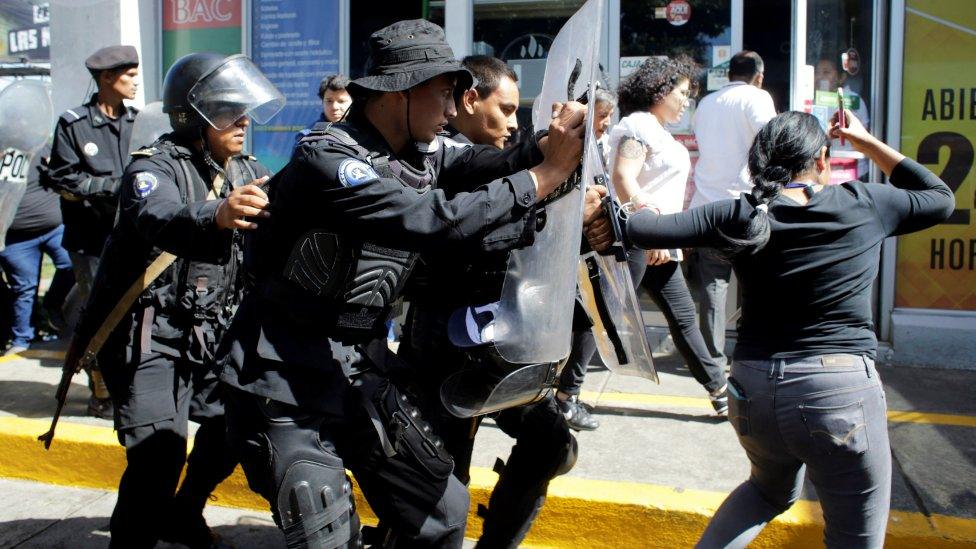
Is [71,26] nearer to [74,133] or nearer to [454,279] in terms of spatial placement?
[74,133]

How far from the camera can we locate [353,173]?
221 centimetres

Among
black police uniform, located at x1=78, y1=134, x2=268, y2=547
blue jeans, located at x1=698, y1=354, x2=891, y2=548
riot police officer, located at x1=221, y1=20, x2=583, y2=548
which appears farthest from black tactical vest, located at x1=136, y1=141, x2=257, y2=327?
blue jeans, located at x1=698, y1=354, x2=891, y2=548

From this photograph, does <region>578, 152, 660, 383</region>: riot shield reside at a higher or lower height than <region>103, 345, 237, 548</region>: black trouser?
higher

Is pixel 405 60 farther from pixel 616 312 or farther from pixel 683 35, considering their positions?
pixel 683 35

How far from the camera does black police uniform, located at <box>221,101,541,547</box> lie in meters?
2.23

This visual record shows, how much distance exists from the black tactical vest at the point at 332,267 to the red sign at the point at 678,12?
15.0 ft

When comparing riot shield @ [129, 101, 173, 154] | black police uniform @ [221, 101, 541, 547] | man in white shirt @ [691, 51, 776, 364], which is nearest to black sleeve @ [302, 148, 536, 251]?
black police uniform @ [221, 101, 541, 547]

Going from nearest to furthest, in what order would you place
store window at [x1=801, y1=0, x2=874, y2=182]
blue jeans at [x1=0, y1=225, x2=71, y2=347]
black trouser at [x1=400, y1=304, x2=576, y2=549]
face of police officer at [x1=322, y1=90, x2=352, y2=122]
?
black trouser at [x1=400, y1=304, x2=576, y2=549] → face of police officer at [x1=322, y1=90, x2=352, y2=122] → store window at [x1=801, y1=0, x2=874, y2=182] → blue jeans at [x1=0, y1=225, x2=71, y2=347]

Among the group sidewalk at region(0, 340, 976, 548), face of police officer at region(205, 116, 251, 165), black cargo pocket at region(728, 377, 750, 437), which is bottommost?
sidewalk at region(0, 340, 976, 548)

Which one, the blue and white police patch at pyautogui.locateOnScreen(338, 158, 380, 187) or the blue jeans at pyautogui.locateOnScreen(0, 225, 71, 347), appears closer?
the blue and white police patch at pyautogui.locateOnScreen(338, 158, 380, 187)

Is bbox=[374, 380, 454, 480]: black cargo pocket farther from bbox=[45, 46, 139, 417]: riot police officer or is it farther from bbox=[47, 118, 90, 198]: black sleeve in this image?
bbox=[47, 118, 90, 198]: black sleeve

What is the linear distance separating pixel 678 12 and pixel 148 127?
3941 mm

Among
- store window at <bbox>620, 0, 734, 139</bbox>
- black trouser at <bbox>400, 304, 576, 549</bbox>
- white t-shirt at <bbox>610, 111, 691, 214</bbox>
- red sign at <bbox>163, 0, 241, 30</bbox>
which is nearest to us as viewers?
black trouser at <bbox>400, 304, 576, 549</bbox>

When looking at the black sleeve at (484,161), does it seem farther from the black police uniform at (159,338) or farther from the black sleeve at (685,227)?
the black police uniform at (159,338)
